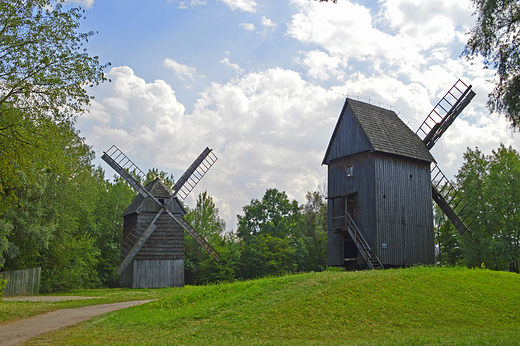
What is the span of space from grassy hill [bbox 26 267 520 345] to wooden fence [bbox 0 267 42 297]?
15.8 meters

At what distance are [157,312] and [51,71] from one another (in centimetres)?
954

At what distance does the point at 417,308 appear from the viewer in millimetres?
13617

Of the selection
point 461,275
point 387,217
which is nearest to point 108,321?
point 461,275

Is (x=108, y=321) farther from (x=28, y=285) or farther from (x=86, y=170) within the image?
(x=86, y=170)

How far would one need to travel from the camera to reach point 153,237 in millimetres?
35000

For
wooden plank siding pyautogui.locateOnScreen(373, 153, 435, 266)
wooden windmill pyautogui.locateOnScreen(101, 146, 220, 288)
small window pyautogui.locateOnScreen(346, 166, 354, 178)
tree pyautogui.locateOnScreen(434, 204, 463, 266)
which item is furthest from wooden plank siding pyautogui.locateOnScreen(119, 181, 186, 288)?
tree pyautogui.locateOnScreen(434, 204, 463, 266)

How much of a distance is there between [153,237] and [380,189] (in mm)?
19849

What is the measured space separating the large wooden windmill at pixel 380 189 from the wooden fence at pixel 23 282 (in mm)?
21287

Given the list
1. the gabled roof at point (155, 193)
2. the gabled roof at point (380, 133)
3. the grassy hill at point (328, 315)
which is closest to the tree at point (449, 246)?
the gabled roof at point (380, 133)

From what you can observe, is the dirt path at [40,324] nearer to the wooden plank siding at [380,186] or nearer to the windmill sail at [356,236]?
the windmill sail at [356,236]

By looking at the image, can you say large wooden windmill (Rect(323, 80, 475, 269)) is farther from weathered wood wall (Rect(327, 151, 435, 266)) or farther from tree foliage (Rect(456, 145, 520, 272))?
tree foliage (Rect(456, 145, 520, 272))

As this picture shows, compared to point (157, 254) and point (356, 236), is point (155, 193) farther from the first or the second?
point (356, 236)

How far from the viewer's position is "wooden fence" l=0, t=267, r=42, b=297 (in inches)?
1076

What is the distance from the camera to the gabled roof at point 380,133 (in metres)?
26.4
